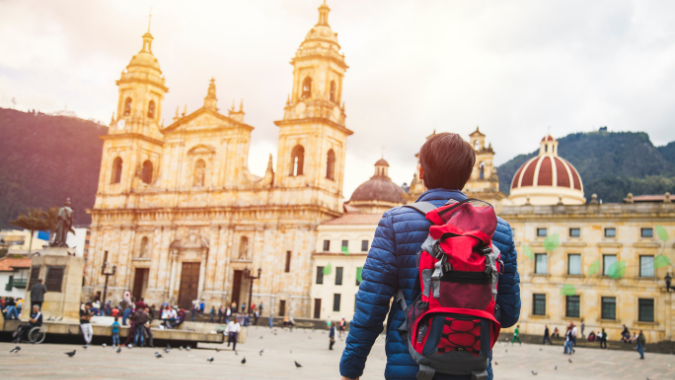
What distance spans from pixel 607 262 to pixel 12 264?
2019 inches

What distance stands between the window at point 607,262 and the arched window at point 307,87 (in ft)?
82.1

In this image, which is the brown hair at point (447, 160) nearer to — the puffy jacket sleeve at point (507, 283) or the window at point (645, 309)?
the puffy jacket sleeve at point (507, 283)

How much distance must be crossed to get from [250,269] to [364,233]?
30.2 feet

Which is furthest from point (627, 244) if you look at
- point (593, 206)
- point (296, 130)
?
point (296, 130)

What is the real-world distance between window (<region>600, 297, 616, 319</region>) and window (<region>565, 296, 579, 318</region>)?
145 cm

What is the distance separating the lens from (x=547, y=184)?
5009cm

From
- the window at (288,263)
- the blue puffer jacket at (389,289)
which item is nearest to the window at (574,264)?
the window at (288,263)

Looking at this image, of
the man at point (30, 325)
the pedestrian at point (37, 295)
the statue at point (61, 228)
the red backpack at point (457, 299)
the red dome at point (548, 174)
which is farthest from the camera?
the red dome at point (548, 174)

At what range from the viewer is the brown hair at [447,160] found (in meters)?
Result: 3.21

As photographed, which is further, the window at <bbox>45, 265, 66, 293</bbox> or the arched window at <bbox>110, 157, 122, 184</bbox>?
the arched window at <bbox>110, 157, 122, 184</bbox>

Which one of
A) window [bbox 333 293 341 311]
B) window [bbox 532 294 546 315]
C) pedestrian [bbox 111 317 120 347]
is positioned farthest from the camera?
window [bbox 333 293 341 311]

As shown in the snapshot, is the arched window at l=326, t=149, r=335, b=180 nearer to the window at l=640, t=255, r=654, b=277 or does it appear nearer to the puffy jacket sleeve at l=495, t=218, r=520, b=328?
the window at l=640, t=255, r=654, b=277

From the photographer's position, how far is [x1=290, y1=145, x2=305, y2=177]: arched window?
5166 cm

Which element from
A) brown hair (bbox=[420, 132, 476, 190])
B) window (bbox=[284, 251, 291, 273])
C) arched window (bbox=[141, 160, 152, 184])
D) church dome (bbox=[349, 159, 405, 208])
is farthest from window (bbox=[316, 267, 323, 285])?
brown hair (bbox=[420, 132, 476, 190])
